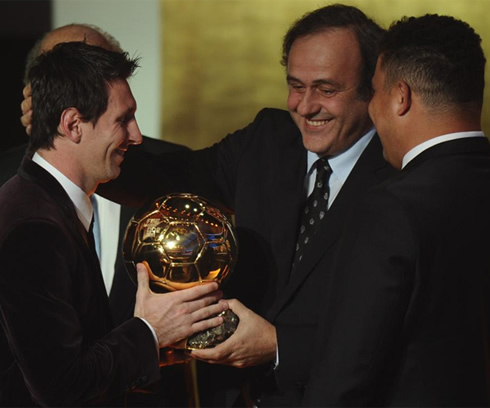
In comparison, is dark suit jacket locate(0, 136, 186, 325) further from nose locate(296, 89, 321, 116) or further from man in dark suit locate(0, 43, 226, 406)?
man in dark suit locate(0, 43, 226, 406)

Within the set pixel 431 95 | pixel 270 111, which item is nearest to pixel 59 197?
pixel 431 95

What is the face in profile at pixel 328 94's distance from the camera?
2.47 metres

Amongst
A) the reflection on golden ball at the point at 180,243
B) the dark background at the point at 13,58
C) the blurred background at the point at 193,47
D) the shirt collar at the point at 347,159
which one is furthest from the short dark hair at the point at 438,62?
the dark background at the point at 13,58

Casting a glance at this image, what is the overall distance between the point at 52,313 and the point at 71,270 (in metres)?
0.11

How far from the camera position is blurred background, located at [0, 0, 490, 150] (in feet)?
13.1

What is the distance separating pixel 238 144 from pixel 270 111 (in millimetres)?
151

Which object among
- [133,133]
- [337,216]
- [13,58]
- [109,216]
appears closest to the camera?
[133,133]

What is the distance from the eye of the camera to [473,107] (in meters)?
1.81

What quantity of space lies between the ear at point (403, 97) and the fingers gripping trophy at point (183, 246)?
534 millimetres

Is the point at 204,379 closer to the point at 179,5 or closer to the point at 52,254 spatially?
the point at 52,254

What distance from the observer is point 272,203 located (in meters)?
2.49

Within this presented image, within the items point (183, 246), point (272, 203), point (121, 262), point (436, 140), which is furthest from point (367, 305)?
point (121, 262)

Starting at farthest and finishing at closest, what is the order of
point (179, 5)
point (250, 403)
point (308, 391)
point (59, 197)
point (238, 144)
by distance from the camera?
point (179, 5) → point (238, 144) → point (250, 403) → point (59, 197) → point (308, 391)

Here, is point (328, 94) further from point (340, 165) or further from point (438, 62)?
point (438, 62)
